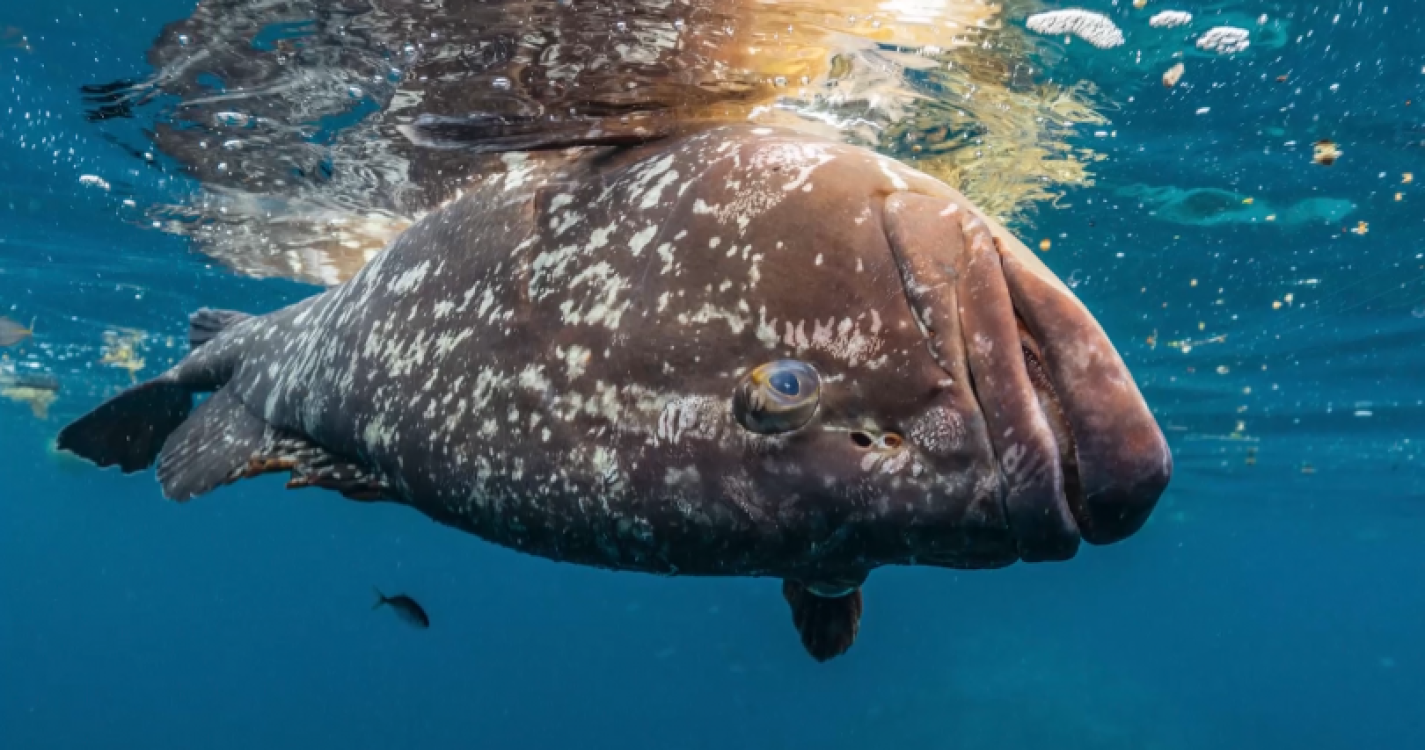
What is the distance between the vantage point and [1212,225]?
11922 mm

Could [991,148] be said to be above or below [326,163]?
above

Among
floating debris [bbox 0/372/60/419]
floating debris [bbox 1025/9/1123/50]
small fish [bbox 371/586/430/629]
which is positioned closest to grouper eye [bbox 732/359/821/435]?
floating debris [bbox 1025/9/1123/50]

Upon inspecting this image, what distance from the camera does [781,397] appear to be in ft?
7.64

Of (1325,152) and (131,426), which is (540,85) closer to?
(131,426)

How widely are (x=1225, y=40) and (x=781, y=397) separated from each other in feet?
24.3

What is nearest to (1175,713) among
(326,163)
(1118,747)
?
(1118,747)

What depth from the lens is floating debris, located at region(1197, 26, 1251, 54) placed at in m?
7.24

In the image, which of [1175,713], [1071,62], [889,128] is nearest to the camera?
[1071,62]

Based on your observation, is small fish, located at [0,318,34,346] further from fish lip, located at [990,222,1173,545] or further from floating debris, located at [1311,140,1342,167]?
floating debris, located at [1311,140,1342,167]

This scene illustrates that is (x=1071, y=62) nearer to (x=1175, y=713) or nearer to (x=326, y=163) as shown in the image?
(x=326, y=163)

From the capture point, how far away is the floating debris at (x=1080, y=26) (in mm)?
6930

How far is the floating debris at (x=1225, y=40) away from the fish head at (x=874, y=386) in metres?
6.37

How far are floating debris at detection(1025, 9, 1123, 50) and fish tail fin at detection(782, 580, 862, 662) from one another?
5.65 m

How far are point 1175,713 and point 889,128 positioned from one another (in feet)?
149
